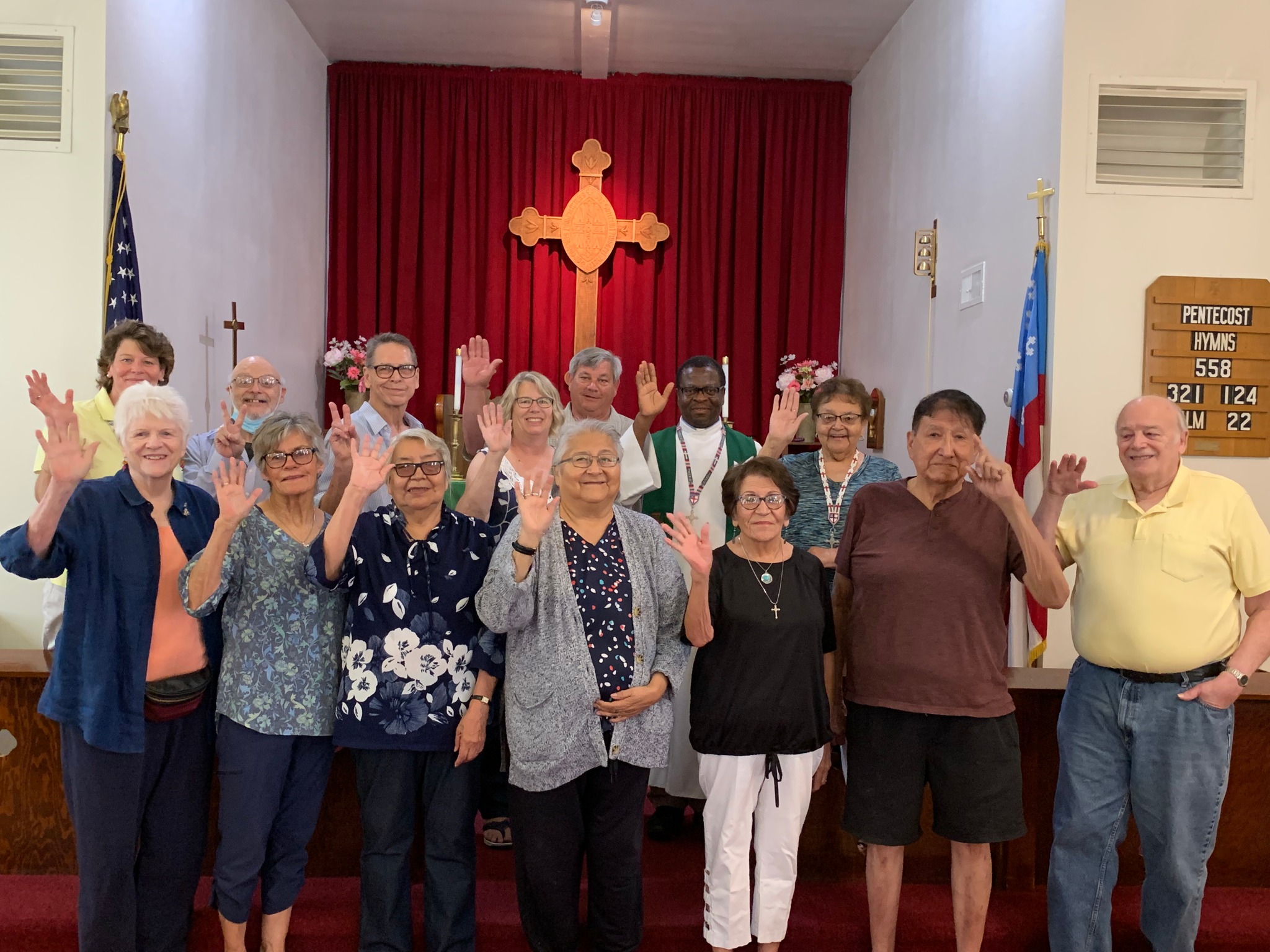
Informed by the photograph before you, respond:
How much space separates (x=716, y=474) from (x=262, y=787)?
1691 millimetres

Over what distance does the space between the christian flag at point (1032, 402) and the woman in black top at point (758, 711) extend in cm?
191

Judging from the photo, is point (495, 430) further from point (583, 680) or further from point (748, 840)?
point (748, 840)

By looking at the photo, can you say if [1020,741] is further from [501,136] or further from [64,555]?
[501,136]

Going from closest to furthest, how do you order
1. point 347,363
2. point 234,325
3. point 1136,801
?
point 1136,801 < point 234,325 < point 347,363

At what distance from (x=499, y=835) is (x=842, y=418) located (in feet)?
5.59

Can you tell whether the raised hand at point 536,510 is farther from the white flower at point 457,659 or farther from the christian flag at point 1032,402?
the christian flag at point 1032,402

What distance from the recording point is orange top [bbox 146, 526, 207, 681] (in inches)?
90.2

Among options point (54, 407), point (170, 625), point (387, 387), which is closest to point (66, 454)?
point (54, 407)

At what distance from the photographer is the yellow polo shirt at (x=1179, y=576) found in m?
2.38

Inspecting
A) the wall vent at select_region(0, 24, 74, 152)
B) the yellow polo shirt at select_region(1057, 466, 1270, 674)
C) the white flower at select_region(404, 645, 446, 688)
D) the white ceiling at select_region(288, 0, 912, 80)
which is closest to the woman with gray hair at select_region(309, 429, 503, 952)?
the white flower at select_region(404, 645, 446, 688)

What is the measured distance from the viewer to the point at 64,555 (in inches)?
87.0

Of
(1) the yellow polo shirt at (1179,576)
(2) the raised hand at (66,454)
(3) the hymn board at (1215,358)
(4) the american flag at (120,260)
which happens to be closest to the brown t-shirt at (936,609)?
(1) the yellow polo shirt at (1179,576)

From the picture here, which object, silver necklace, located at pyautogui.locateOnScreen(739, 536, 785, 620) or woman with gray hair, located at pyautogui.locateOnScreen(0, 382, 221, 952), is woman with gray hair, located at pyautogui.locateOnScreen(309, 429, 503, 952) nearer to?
woman with gray hair, located at pyautogui.locateOnScreen(0, 382, 221, 952)

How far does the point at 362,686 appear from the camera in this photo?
2.30m
